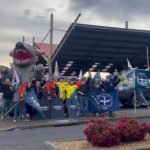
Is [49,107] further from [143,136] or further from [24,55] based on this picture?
[143,136]

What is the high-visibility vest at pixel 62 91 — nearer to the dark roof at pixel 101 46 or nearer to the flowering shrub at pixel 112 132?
the dark roof at pixel 101 46

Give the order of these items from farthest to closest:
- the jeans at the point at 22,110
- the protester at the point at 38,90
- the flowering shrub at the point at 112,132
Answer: the protester at the point at 38,90, the jeans at the point at 22,110, the flowering shrub at the point at 112,132

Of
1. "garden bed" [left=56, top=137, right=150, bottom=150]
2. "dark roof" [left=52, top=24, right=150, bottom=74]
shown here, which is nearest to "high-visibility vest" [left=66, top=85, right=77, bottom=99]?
"dark roof" [left=52, top=24, right=150, bottom=74]

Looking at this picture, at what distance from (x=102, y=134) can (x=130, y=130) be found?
755mm

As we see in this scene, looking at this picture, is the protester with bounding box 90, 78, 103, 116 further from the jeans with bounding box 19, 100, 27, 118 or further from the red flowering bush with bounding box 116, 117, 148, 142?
the red flowering bush with bounding box 116, 117, 148, 142

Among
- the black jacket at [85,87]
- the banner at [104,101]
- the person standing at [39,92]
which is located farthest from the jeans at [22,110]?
the banner at [104,101]

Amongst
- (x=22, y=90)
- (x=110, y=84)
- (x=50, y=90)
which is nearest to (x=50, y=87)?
(x=50, y=90)

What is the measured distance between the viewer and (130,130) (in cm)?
1173

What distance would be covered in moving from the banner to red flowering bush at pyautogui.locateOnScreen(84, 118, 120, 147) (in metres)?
9.63

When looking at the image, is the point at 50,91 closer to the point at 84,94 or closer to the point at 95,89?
the point at 84,94

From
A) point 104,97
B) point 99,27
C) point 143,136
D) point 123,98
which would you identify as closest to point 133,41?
point 99,27

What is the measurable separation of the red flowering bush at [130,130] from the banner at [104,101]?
925 centimetres

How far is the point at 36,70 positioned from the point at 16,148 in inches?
377

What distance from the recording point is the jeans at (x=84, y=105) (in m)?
21.2
